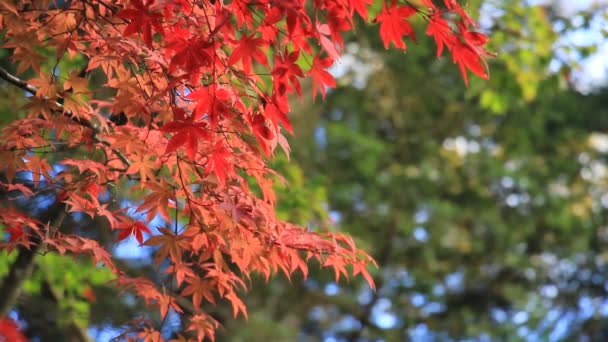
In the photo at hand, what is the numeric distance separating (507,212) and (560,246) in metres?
0.92

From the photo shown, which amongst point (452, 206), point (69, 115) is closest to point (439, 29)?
point (69, 115)

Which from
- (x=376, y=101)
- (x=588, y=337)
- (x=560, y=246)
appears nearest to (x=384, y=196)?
(x=376, y=101)

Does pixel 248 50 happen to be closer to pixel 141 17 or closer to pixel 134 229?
pixel 141 17

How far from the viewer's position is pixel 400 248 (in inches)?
315

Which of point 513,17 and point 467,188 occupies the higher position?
point 513,17

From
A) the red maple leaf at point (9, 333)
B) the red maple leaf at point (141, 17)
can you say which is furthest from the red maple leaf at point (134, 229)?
the red maple leaf at point (141, 17)

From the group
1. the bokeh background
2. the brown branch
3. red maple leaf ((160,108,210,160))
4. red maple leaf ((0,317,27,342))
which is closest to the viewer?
red maple leaf ((160,108,210,160))

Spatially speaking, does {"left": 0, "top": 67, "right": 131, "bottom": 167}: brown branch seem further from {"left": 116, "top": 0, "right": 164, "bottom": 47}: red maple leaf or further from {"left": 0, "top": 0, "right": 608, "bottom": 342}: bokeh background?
{"left": 0, "top": 0, "right": 608, "bottom": 342}: bokeh background

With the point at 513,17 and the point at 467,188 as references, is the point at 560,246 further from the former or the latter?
the point at 513,17

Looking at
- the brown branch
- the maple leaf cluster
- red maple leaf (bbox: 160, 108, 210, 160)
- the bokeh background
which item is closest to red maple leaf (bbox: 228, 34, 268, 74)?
the maple leaf cluster

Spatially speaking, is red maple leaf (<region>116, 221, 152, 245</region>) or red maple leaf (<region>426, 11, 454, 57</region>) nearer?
red maple leaf (<region>426, 11, 454, 57</region>)

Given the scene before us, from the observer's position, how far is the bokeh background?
24.9ft

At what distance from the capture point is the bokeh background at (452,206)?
7598 millimetres

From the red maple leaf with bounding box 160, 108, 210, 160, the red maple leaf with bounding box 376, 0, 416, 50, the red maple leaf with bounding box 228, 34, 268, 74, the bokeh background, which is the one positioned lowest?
the bokeh background
